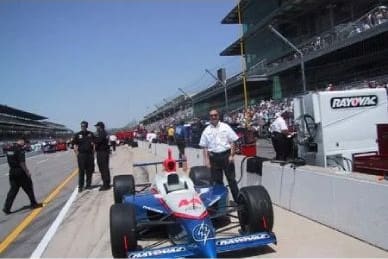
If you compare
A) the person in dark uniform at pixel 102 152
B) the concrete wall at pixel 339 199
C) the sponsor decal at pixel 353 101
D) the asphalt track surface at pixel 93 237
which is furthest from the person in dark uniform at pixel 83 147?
the sponsor decal at pixel 353 101

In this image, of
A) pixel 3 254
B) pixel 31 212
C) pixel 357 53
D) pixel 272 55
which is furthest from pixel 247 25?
pixel 3 254

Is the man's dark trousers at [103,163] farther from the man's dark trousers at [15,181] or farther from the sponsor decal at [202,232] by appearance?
the sponsor decal at [202,232]

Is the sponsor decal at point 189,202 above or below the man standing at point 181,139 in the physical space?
below

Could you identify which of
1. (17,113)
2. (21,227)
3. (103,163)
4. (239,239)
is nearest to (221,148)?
(239,239)

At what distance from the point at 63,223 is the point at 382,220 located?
5901 mm

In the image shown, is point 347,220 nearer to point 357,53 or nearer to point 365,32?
point 365,32

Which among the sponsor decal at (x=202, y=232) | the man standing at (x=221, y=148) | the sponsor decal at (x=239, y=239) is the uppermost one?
the man standing at (x=221, y=148)

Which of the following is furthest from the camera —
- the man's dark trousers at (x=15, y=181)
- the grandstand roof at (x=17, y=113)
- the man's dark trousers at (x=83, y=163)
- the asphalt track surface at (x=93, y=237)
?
the grandstand roof at (x=17, y=113)

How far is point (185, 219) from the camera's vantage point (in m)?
6.47

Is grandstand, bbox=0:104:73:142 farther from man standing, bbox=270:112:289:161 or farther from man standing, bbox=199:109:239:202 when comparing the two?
man standing, bbox=199:109:239:202

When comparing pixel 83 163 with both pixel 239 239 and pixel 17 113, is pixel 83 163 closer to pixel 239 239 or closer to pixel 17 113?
pixel 239 239

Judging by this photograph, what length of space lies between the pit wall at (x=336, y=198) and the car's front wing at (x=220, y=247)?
119 cm

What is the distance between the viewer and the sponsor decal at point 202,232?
19.8 feet

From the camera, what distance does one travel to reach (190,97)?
165 feet
